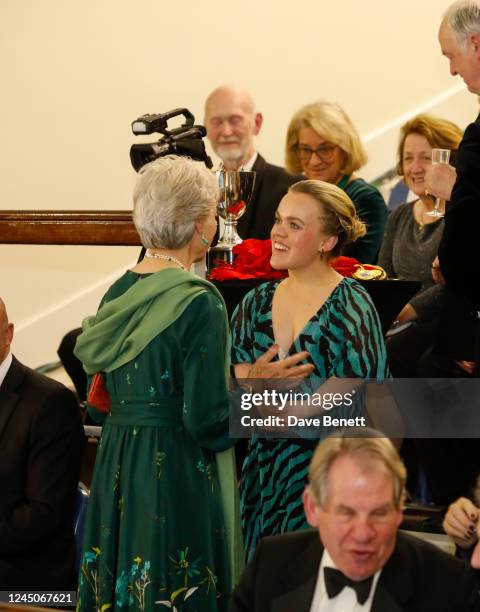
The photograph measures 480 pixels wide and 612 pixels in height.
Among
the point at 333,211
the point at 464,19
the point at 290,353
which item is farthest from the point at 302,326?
the point at 464,19

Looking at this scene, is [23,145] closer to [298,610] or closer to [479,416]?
[479,416]

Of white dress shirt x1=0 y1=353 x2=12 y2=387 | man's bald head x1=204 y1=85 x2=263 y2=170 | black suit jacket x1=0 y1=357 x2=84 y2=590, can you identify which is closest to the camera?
black suit jacket x1=0 y1=357 x2=84 y2=590

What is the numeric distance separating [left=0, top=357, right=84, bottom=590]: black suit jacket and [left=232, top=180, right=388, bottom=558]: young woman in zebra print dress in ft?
1.87

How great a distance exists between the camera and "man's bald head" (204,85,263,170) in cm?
448

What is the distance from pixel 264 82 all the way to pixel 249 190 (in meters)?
2.56

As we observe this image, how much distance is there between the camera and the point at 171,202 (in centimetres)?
280

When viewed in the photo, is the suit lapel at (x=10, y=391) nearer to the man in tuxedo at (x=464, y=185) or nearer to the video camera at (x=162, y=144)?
the video camera at (x=162, y=144)

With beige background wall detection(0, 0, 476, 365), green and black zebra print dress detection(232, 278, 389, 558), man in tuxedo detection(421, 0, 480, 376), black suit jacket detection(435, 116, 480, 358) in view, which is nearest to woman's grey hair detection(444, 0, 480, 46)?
man in tuxedo detection(421, 0, 480, 376)

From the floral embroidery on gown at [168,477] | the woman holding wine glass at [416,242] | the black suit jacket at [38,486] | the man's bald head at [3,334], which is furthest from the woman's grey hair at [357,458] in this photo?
the woman holding wine glass at [416,242]

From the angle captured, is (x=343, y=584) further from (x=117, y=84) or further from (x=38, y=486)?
(x=117, y=84)

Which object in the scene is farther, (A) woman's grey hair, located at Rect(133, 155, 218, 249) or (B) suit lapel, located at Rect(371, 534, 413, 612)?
(A) woman's grey hair, located at Rect(133, 155, 218, 249)

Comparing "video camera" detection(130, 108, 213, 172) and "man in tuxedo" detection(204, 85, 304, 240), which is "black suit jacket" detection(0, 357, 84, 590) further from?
"man in tuxedo" detection(204, 85, 304, 240)

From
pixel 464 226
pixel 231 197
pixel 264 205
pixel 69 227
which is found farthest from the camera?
pixel 69 227

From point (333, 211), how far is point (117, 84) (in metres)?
3.44
